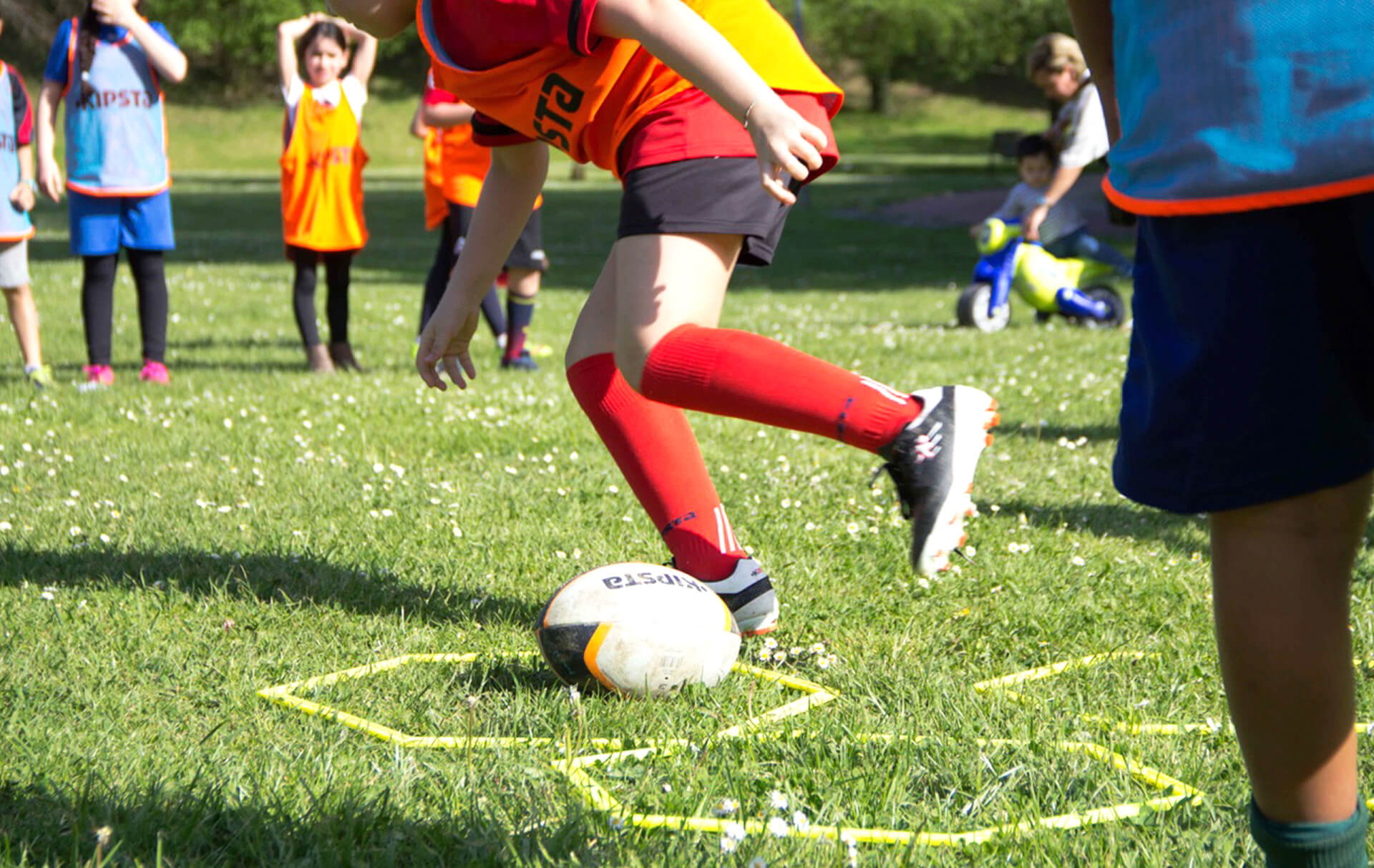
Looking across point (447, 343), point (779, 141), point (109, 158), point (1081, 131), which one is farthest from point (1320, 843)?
point (1081, 131)

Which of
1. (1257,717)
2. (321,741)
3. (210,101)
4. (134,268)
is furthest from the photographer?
(210,101)

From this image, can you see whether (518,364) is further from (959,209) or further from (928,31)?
(928,31)

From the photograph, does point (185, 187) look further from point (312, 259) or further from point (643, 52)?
point (643, 52)

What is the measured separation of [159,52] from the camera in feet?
23.9

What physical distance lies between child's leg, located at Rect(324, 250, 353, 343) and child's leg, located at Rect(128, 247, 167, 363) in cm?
97

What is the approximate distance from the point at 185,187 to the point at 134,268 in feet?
89.8

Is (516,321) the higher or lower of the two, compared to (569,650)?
lower

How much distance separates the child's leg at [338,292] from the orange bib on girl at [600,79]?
207 inches

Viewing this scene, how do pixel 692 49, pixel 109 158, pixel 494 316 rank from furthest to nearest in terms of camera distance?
1. pixel 494 316
2. pixel 109 158
3. pixel 692 49

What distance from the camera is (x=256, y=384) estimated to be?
743cm

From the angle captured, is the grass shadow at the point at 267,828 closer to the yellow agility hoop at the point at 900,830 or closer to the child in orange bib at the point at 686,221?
the yellow agility hoop at the point at 900,830

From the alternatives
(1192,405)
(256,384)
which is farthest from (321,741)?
(256,384)

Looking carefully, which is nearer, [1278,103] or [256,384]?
[1278,103]

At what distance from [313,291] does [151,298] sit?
0.93 m
